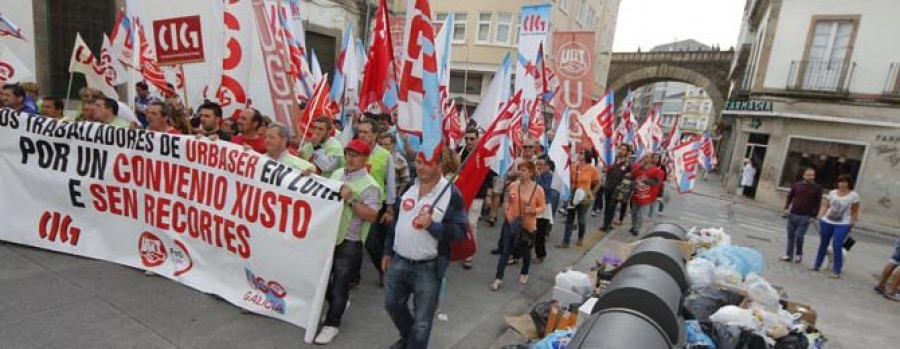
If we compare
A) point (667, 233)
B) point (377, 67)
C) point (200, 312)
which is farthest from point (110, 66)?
point (667, 233)

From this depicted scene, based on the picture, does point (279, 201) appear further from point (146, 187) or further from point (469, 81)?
point (469, 81)

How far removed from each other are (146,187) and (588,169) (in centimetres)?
673

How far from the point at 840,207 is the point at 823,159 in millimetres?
11252

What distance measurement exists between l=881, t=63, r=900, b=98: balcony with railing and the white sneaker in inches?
776

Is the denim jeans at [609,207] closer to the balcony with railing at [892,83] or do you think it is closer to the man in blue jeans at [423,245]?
the man in blue jeans at [423,245]

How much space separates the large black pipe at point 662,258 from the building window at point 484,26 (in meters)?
23.7

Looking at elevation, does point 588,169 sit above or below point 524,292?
above

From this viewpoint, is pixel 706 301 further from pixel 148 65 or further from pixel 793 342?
pixel 148 65

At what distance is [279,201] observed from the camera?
13.5 ft

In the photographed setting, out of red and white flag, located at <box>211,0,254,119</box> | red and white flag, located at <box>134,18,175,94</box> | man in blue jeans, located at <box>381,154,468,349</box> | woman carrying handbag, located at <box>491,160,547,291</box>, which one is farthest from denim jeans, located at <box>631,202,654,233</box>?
red and white flag, located at <box>134,18,175,94</box>

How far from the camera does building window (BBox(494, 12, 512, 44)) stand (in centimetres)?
2664

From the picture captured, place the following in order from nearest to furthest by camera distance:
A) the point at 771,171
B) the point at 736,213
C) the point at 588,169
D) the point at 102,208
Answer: the point at 102,208
the point at 588,169
the point at 736,213
the point at 771,171

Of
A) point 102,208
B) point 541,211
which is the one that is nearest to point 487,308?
point 541,211

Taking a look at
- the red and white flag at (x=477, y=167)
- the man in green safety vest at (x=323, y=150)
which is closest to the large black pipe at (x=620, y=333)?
the red and white flag at (x=477, y=167)
